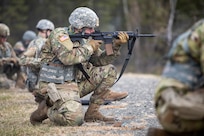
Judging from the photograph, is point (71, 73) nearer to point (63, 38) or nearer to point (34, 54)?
point (63, 38)

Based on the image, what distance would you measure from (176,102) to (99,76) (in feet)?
10.7

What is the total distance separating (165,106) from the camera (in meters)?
4.24

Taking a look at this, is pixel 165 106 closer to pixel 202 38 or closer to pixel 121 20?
pixel 202 38

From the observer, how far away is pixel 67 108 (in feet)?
22.1

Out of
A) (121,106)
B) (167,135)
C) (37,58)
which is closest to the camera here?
(167,135)

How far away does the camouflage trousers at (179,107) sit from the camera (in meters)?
4.08

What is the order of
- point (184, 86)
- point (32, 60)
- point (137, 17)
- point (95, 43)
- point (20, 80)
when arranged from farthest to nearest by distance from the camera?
point (137, 17)
point (20, 80)
point (32, 60)
point (95, 43)
point (184, 86)

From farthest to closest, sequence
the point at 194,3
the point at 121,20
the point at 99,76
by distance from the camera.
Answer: the point at 121,20 → the point at 194,3 → the point at 99,76

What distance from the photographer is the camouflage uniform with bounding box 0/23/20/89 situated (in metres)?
11.9

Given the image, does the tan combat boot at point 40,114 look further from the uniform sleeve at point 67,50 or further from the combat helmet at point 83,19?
the combat helmet at point 83,19

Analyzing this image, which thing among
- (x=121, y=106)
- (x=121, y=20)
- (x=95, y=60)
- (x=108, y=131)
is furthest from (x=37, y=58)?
(x=121, y=20)

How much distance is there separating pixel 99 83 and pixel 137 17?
22.0 metres

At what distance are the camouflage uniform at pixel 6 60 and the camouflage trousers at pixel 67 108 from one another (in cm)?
513

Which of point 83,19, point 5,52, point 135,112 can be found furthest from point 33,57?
point 83,19
